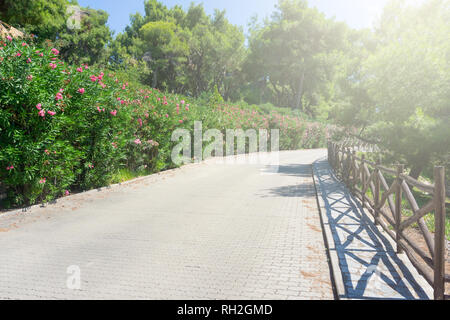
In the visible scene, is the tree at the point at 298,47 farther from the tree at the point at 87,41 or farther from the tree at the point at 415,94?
the tree at the point at 415,94

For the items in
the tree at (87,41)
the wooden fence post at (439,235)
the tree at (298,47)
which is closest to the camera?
the wooden fence post at (439,235)

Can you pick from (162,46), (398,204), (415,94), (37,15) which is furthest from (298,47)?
(398,204)

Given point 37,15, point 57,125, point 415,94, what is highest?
point 37,15

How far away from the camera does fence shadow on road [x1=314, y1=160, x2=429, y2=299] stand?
390 centimetres

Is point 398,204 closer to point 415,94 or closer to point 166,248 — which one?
point 166,248

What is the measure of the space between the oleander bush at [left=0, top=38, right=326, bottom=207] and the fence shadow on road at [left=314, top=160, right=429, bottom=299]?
5.95 m

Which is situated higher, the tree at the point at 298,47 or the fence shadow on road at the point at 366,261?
the tree at the point at 298,47

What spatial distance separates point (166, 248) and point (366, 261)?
2.94 meters

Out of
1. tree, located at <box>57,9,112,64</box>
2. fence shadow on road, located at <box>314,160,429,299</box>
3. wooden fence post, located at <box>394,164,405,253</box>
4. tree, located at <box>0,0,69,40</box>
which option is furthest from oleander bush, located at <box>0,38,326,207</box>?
tree, located at <box>57,9,112,64</box>

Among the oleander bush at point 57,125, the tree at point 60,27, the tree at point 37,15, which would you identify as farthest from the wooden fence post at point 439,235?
the tree at point 37,15

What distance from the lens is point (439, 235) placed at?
11.6 ft

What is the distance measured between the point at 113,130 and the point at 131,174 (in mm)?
2758

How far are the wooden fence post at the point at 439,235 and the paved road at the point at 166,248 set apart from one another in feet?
3.67

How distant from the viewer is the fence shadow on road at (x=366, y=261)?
3.90m
